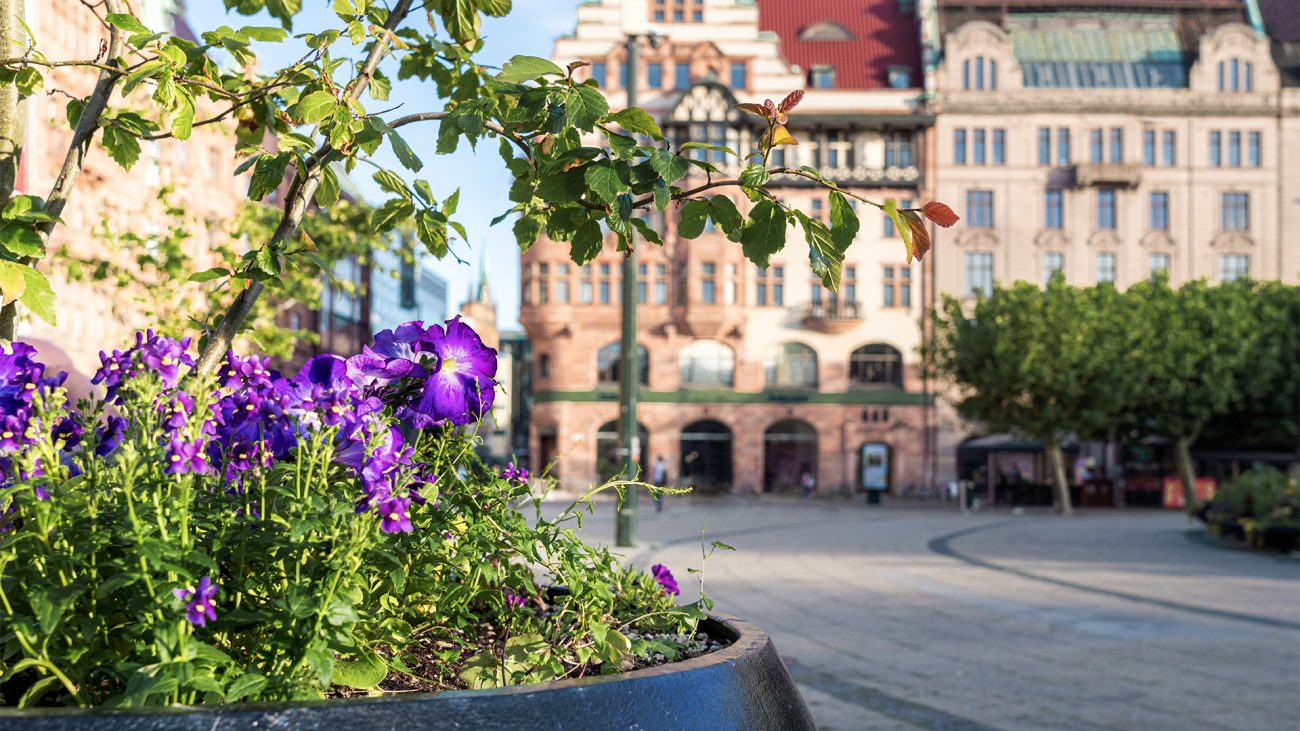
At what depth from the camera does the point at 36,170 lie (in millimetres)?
22141

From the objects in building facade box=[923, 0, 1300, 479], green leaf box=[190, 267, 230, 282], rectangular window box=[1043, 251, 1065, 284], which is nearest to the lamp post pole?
green leaf box=[190, 267, 230, 282]

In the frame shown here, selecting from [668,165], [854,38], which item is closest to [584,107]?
[668,165]

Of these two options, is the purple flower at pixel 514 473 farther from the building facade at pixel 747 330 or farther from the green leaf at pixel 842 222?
the building facade at pixel 747 330

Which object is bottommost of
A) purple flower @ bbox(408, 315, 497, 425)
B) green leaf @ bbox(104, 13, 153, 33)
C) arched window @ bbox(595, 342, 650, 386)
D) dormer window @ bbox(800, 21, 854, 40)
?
purple flower @ bbox(408, 315, 497, 425)

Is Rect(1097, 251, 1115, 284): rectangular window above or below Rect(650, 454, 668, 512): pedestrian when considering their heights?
above

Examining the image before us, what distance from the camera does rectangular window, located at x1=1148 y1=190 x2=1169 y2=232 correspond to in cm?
4784

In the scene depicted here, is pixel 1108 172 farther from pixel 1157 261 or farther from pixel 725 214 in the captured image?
pixel 725 214

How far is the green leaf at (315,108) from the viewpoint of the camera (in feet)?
7.74

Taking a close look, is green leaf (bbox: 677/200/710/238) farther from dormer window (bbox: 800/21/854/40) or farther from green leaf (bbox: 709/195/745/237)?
dormer window (bbox: 800/21/854/40)

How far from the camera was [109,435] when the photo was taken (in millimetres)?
2018

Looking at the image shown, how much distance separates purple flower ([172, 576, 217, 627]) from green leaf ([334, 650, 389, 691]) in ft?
0.94

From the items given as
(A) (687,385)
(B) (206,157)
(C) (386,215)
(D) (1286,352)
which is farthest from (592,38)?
(C) (386,215)

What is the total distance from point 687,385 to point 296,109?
149 ft

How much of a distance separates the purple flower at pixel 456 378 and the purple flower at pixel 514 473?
0.15m
